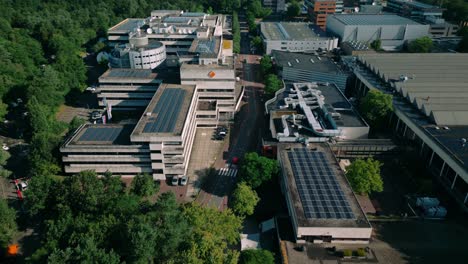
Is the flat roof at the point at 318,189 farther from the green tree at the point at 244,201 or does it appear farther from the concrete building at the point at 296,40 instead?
the concrete building at the point at 296,40

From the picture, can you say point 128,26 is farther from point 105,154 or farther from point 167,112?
point 105,154

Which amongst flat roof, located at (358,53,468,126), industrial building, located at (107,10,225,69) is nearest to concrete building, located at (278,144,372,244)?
flat roof, located at (358,53,468,126)

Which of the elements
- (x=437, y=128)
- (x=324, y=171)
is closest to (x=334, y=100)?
(x=437, y=128)

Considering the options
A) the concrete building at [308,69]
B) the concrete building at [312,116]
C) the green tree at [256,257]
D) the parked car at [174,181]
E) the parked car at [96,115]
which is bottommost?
the parked car at [174,181]

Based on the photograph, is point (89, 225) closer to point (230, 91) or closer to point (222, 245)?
point (222, 245)

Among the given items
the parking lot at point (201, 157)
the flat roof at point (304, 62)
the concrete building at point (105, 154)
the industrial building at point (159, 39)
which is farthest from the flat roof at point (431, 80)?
the concrete building at point (105, 154)

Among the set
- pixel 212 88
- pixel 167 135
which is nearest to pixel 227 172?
pixel 167 135
